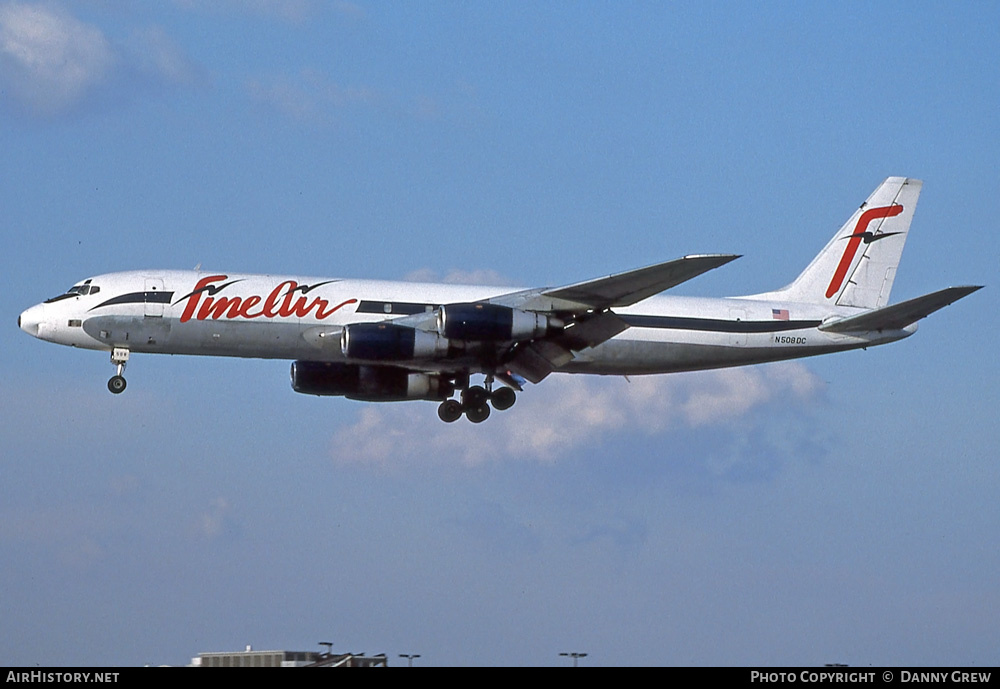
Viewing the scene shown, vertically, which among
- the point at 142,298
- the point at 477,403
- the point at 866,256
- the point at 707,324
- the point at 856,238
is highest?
the point at 856,238

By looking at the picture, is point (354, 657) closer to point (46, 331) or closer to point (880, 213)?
point (46, 331)

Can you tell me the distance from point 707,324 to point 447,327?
32.2ft

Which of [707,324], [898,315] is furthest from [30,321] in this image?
[898,315]

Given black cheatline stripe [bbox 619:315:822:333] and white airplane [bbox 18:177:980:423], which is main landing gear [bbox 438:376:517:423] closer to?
white airplane [bbox 18:177:980:423]

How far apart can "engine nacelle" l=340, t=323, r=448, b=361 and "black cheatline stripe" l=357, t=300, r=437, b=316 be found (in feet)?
4.84

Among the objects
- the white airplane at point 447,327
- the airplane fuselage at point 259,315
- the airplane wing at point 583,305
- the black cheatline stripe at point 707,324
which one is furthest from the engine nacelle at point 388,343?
the black cheatline stripe at point 707,324

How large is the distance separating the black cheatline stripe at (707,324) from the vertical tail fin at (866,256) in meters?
2.87

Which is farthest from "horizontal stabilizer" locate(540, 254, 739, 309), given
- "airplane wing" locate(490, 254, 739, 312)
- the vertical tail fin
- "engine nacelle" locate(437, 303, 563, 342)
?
the vertical tail fin

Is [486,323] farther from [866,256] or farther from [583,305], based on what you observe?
[866,256]

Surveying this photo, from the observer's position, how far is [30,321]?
48.0 metres

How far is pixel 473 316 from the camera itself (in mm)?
46062

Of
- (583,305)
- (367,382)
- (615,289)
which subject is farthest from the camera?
(367,382)
